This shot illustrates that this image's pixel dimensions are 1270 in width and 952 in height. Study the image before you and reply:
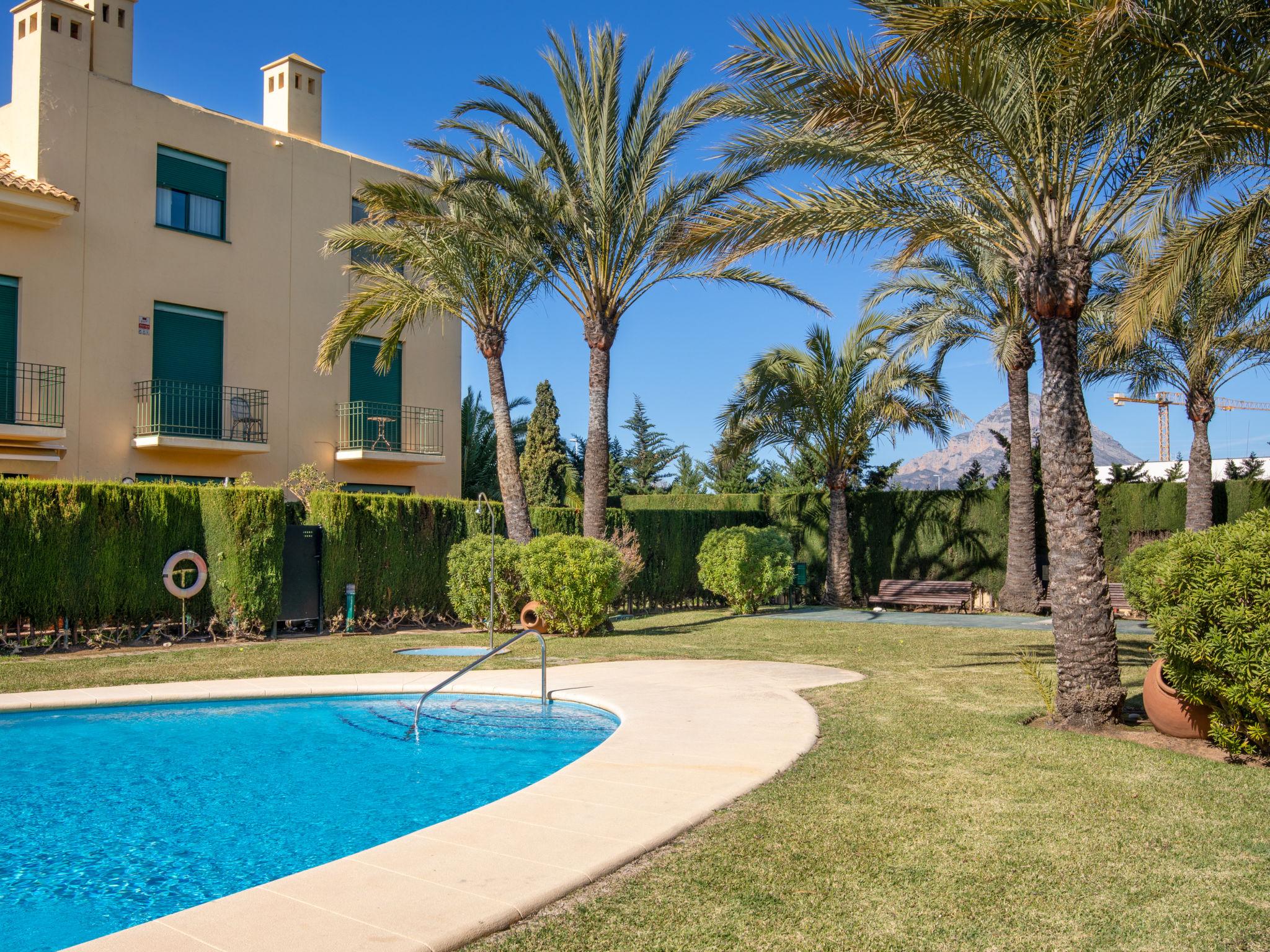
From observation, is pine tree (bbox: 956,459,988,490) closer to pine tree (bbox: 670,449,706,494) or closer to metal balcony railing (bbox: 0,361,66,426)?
pine tree (bbox: 670,449,706,494)

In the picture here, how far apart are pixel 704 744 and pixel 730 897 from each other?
3060mm

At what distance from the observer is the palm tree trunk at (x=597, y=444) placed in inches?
669

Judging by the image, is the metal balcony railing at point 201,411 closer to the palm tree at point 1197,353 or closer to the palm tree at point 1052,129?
the palm tree at point 1052,129

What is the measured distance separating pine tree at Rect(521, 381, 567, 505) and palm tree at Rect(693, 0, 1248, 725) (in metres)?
30.6

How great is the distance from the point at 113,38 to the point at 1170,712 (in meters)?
21.5

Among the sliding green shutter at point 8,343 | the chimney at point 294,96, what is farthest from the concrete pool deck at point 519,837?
the chimney at point 294,96

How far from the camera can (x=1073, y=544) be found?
803 centimetres

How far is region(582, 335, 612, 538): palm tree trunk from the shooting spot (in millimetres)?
16984

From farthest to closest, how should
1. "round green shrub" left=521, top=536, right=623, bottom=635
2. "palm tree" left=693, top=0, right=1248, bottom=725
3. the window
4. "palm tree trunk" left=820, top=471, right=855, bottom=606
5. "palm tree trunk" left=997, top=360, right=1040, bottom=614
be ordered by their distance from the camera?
1. "palm tree trunk" left=820, top=471, right=855, bottom=606
2. "palm tree trunk" left=997, top=360, right=1040, bottom=614
3. the window
4. "round green shrub" left=521, top=536, right=623, bottom=635
5. "palm tree" left=693, top=0, right=1248, bottom=725

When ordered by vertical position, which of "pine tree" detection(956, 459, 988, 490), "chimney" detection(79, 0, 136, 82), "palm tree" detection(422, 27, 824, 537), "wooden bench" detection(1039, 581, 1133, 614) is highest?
"chimney" detection(79, 0, 136, 82)

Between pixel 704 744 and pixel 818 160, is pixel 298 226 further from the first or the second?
pixel 704 744

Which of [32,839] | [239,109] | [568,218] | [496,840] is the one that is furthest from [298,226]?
[496,840]

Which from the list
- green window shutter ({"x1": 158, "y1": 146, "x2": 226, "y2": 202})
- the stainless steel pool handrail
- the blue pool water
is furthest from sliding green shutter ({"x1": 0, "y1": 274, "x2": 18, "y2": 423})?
the stainless steel pool handrail

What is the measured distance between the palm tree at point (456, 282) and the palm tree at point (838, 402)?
7.71 m
